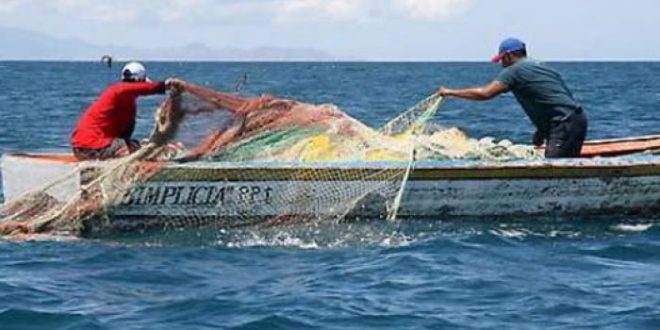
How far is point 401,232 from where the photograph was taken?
11.5 meters

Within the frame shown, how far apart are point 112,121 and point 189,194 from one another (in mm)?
1121

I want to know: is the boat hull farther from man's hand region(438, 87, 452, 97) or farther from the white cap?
the white cap

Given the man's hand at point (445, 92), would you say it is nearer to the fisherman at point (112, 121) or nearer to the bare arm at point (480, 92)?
the bare arm at point (480, 92)

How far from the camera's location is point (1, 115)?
30.5 metres

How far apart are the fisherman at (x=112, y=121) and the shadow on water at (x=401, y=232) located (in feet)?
2.96

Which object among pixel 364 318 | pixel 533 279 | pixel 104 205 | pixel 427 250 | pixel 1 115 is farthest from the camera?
pixel 1 115

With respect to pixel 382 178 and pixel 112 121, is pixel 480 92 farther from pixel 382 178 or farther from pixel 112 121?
pixel 112 121

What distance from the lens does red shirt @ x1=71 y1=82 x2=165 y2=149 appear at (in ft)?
39.4

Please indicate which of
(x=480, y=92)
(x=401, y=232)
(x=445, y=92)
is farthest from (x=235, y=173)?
(x=480, y=92)

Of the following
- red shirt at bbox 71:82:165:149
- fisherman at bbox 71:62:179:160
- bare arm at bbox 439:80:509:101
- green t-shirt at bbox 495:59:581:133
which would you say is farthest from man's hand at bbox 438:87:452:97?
red shirt at bbox 71:82:165:149

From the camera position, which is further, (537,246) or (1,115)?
(1,115)

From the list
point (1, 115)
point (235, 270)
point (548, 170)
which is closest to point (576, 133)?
point (548, 170)

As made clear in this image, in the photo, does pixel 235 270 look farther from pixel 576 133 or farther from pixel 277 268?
pixel 576 133

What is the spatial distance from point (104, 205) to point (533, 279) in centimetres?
410
